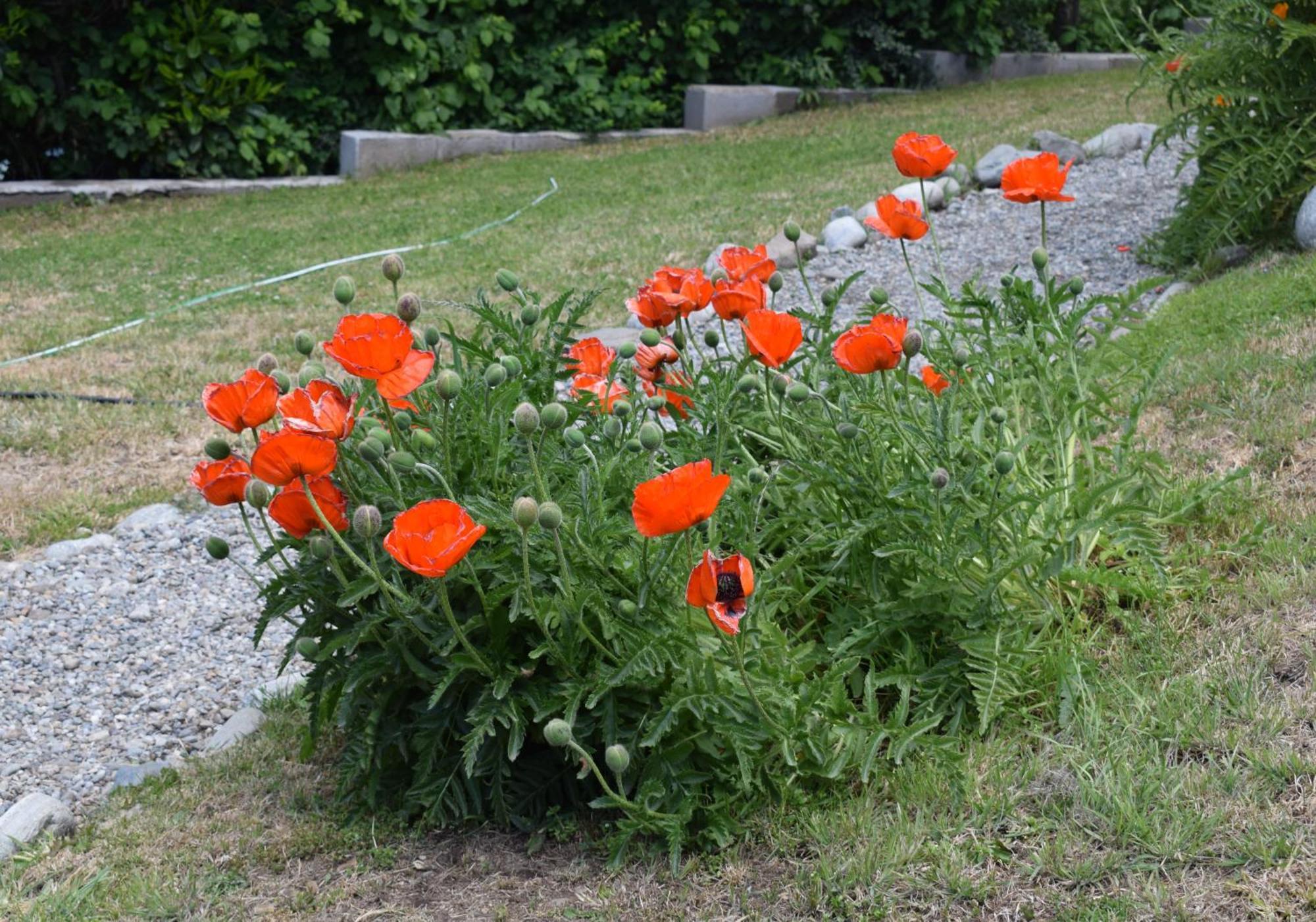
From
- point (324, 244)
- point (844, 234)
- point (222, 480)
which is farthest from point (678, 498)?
point (324, 244)

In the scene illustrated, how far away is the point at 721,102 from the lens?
408 inches

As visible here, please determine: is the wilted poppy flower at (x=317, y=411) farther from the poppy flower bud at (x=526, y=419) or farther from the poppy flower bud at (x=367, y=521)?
the poppy flower bud at (x=526, y=419)

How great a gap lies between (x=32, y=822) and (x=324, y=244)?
5.09m

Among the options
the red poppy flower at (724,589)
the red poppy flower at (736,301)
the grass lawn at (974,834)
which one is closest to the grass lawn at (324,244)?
the grass lawn at (974,834)

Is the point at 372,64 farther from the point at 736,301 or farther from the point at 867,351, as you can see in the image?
the point at 867,351

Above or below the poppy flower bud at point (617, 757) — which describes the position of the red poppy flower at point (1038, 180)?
above

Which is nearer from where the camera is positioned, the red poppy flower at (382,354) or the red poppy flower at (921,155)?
the red poppy flower at (382,354)

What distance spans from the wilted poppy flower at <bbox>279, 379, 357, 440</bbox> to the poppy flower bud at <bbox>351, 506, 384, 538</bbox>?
151 millimetres

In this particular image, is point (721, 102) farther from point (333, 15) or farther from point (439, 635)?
point (439, 635)

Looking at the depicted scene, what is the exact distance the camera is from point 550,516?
1.81 meters

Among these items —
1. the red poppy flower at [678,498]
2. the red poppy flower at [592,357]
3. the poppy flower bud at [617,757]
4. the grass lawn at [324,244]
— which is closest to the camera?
the red poppy flower at [678,498]

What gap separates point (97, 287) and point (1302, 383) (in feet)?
17.7

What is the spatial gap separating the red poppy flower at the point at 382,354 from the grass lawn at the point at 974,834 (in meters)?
0.79

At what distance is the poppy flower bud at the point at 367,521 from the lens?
187cm
